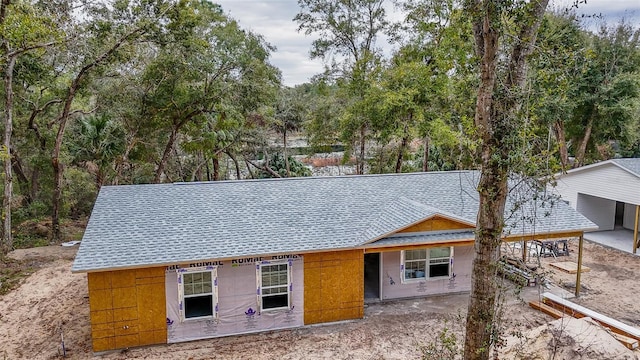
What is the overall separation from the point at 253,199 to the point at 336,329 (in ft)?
14.7

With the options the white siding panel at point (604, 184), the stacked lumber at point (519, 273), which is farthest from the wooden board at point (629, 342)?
the white siding panel at point (604, 184)

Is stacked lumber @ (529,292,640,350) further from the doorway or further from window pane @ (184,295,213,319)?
the doorway

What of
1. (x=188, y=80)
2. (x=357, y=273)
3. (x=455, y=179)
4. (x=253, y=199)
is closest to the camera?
(x=357, y=273)

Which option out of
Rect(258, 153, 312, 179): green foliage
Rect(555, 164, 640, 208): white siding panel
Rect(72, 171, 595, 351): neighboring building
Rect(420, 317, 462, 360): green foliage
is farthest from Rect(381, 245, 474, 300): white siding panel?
Rect(258, 153, 312, 179): green foliage

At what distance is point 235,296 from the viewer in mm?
10602

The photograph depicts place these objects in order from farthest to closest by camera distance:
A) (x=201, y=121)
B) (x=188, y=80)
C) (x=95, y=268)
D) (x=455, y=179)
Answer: (x=201, y=121), (x=188, y=80), (x=455, y=179), (x=95, y=268)

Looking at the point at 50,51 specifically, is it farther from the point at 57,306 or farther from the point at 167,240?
the point at 167,240

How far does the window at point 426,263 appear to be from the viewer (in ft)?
41.0

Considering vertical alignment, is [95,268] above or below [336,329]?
above

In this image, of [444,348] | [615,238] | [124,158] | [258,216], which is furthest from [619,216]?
[124,158]

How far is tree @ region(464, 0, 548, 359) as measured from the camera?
19.5 ft

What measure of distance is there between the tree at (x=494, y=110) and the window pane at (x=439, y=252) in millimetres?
6042

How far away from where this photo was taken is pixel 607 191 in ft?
58.4

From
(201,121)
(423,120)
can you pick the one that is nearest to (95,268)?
(201,121)
